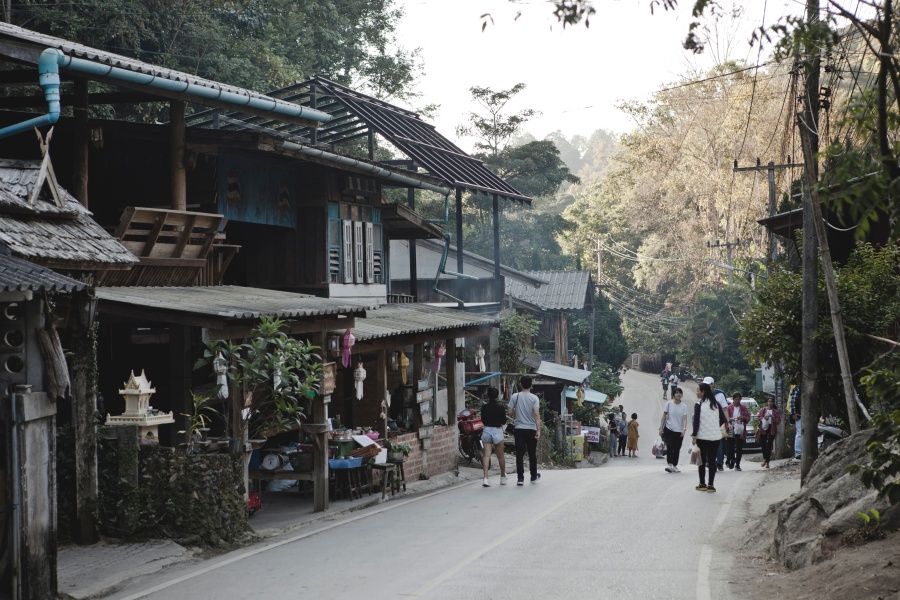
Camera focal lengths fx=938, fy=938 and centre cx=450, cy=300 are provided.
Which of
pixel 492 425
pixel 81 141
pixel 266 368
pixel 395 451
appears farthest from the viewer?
pixel 395 451

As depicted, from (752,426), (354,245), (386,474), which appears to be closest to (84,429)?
(386,474)

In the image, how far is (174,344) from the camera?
48.0 ft

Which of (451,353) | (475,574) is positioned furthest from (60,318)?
(451,353)

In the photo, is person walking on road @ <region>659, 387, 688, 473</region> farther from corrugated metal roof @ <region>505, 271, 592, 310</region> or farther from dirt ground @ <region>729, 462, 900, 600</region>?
corrugated metal roof @ <region>505, 271, 592, 310</region>

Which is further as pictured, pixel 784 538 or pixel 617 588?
pixel 784 538

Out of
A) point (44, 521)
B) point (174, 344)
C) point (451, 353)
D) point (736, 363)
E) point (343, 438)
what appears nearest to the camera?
point (44, 521)

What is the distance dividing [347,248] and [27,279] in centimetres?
1329

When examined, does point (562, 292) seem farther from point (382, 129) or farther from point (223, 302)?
point (223, 302)

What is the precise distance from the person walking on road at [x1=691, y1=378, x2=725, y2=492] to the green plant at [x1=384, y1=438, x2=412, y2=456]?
211 inches

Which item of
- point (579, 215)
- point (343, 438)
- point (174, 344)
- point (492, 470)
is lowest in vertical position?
point (492, 470)

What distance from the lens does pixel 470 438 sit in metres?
23.3

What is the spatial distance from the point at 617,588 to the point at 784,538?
101 inches

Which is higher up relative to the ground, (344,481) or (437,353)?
(437,353)

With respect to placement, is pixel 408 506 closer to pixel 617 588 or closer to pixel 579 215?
pixel 617 588
